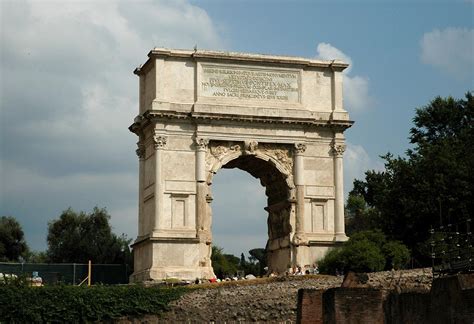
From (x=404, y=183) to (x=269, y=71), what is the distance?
897 centimetres

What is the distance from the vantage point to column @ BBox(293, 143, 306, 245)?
49250 mm

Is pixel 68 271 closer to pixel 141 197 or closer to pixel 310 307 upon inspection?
pixel 141 197

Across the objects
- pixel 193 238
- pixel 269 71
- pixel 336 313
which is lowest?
pixel 336 313

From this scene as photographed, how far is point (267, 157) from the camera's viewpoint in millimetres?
49344

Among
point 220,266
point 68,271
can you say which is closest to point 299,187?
point 68,271

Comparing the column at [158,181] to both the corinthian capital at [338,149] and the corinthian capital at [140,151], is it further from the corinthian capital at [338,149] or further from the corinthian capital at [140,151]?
the corinthian capital at [338,149]

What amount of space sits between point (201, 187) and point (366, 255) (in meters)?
7.69

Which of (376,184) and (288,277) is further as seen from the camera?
(376,184)

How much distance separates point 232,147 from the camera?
48.9 m

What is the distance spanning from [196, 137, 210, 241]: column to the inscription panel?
235 cm

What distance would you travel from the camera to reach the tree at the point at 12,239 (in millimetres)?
73062

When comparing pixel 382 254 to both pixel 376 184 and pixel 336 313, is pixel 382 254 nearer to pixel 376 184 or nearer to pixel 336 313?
pixel 376 184

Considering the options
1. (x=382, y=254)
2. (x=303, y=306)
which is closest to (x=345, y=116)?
(x=382, y=254)

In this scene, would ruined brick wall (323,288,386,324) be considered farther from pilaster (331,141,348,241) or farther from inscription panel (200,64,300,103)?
inscription panel (200,64,300,103)
